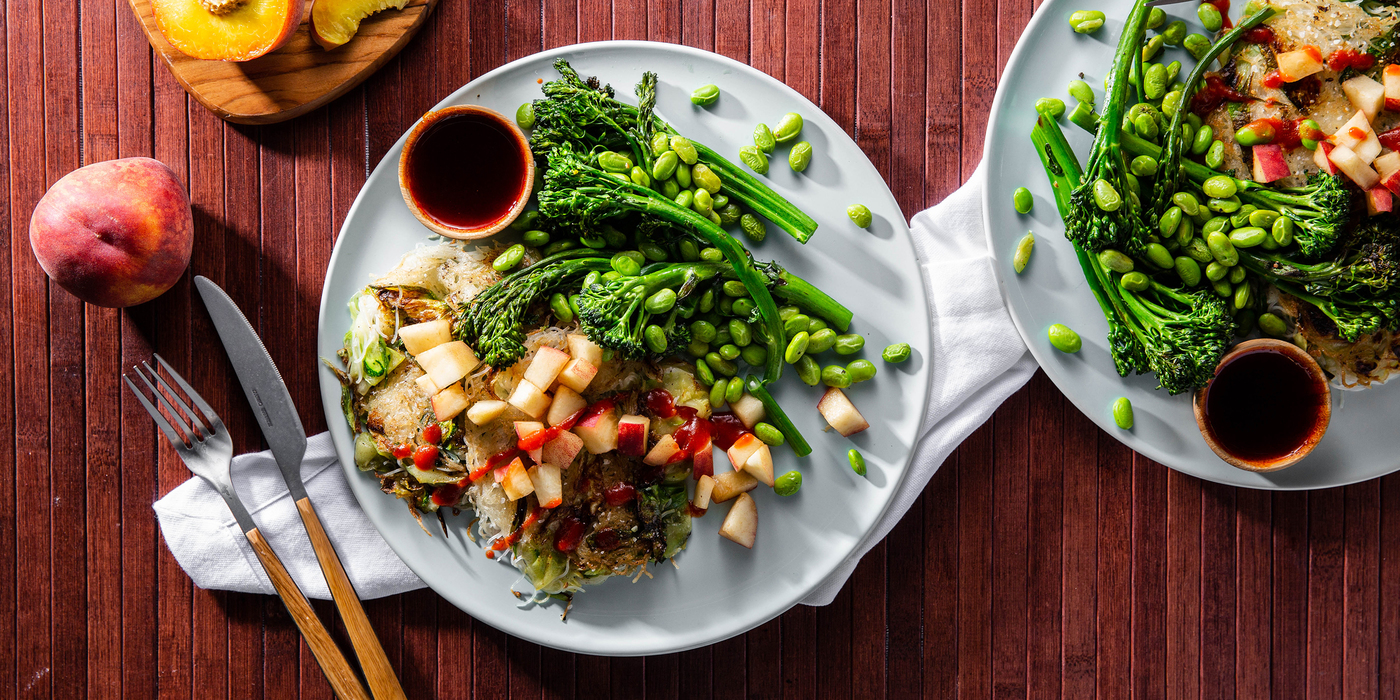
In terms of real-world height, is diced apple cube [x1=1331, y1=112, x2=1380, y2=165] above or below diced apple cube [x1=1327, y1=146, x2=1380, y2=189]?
above

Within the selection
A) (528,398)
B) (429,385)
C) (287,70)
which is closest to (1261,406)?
(528,398)

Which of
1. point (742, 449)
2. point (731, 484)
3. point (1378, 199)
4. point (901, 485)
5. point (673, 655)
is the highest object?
point (1378, 199)

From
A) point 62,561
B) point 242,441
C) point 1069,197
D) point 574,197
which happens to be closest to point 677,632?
point 574,197

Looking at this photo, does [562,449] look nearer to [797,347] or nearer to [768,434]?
[768,434]

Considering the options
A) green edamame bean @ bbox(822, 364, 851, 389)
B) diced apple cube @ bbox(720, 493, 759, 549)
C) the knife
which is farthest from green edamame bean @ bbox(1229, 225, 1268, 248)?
the knife

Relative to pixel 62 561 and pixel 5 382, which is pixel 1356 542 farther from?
pixel 5 382

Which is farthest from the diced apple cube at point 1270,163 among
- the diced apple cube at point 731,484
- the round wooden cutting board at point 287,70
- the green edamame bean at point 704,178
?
the round wooden cutting board at point 287,70

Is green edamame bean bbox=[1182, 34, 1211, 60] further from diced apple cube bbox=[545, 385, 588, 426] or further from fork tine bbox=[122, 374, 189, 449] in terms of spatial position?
fork tine bbox=[122, 374, 189, 449]

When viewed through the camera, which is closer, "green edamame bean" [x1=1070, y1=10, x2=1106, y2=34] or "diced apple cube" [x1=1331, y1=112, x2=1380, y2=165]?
"diced apple cube" [x1=1331, y1=112, x2=1380, y2=165]
